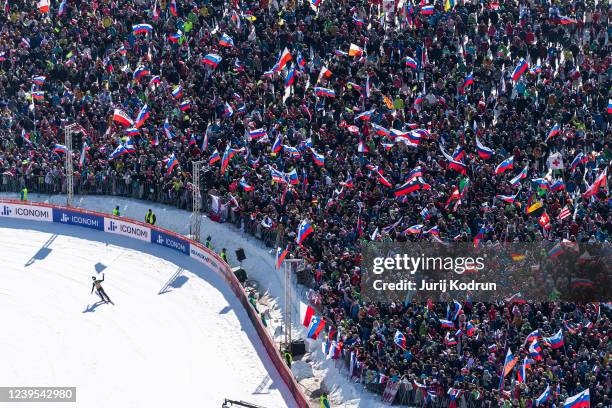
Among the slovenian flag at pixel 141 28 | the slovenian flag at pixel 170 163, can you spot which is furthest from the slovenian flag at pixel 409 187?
the slovenian flag at pixel 141 28

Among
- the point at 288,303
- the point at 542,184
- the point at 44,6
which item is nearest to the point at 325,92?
the point at 542,184

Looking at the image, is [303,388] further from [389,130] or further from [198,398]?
[389,130]

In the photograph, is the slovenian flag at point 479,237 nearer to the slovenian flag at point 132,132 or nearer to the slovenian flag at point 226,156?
the slovenian flag at point 226,156

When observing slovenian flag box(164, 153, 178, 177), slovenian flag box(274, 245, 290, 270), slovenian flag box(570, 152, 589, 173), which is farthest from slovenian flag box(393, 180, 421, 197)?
slovenian flag box(164, 153, 178, 177)

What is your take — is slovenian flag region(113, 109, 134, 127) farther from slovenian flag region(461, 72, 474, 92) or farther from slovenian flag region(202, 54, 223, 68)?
slovenian flag region(461, 72, 474, 92)

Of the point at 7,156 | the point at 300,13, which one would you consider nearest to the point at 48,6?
the point at 7,156
